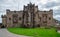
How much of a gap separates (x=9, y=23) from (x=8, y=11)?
460 cm

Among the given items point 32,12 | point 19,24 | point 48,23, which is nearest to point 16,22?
point 19,24

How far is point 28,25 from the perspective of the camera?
71312 millimetres

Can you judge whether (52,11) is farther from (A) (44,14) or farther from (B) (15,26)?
(B) (15,26)

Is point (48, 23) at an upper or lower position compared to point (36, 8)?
lower

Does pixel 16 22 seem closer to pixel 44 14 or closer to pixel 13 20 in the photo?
pixel 13 20

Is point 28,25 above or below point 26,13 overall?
below

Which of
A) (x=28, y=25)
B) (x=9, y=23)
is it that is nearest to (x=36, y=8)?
(x=28, y=25)

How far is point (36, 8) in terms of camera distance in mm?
72438

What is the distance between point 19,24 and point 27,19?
12.1ft

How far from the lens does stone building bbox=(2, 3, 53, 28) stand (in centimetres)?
7219

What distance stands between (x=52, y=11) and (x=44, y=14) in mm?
3329

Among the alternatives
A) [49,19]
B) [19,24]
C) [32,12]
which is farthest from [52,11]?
[19,24]

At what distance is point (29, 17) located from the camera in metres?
72.1

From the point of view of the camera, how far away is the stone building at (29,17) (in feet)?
237
